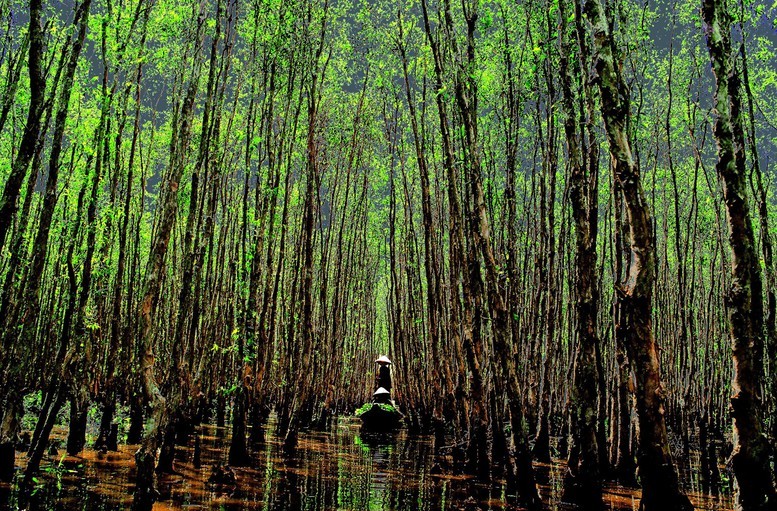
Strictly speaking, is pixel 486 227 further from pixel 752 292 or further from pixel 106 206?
pixel 106 206

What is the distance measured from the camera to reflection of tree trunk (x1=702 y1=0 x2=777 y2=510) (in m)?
5.05

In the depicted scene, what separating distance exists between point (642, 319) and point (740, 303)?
130 cm

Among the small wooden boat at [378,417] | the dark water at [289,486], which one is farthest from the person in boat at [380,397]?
the dark water at [289,486]

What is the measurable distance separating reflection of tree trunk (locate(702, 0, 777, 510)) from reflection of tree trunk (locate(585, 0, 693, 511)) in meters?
0.73

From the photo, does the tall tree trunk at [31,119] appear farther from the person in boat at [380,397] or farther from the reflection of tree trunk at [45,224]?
the person in boat at [380,397]

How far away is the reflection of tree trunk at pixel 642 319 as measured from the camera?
483 cm

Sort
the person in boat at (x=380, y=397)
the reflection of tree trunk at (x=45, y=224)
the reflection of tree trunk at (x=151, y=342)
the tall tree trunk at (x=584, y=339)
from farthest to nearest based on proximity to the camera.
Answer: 1. the person in boat at (x=380, y=397)
2. the tall tree trunk at (x=584, y=339)
3. the reflection of tree trunk at (x=45, y=224)
4. the reflection of tree trunk at (x=151, y=342)

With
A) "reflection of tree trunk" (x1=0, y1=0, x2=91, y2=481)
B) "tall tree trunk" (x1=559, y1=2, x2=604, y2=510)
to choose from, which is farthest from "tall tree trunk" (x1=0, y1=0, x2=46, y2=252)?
"tall tree trunk" (x1=559, y1=2, x2=604, y2=510)

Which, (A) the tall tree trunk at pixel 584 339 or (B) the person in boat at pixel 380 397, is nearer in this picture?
(A) the tall tree trunk at pixel 584 339

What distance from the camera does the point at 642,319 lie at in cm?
495

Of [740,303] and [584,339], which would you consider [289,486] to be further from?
[740,303]

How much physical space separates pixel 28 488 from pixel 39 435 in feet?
2.01

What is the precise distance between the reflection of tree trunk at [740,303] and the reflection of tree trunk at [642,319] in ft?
2.38

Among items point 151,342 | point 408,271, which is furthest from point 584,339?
point 408,271
